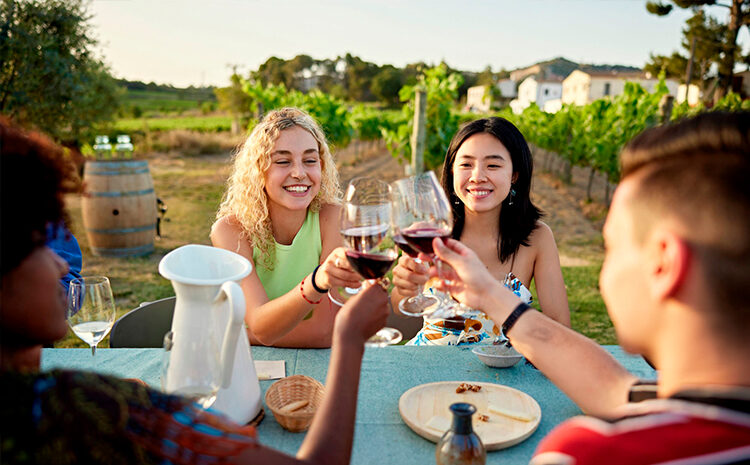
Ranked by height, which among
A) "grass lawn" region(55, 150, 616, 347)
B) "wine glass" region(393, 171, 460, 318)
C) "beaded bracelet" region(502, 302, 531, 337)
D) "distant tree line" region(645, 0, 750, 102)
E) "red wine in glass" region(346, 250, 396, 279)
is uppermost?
"distant tree line" region(645, 0, 750, 102)

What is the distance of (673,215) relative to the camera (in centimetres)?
87

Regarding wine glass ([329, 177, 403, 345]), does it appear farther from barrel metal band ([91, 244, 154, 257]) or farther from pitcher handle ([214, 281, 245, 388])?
barrel metal band ([91, 244, 154, 257])

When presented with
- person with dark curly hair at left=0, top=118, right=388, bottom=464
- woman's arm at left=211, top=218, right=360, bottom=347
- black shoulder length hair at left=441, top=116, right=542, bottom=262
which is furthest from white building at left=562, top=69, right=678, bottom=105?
person with dark curly hair at left=0, top=118, right=388, bottom=464

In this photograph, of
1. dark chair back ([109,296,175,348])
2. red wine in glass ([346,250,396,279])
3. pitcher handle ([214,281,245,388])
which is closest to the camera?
pitcher handle ([214,281,245,388])

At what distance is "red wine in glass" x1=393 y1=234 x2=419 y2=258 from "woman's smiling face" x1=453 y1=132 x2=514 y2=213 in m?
1.23

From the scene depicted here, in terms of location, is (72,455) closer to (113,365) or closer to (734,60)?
(113,365)

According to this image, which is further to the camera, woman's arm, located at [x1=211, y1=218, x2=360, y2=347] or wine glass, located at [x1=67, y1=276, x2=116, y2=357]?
woman's arm, located at [x1=211, y1=218, x2=360, y2=347]

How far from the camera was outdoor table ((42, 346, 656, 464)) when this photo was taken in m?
1.61

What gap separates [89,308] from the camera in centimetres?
191

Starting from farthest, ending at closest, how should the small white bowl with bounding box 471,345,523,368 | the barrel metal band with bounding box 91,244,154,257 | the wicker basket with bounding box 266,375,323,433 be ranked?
the barrel metal band with bounding box 91,244,154,257
the small white bowl with bounding box 471,345,523,368
the wicker basket with bounding box 266,375,323,433

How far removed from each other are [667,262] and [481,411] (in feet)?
3.46

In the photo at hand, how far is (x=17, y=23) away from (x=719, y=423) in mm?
12189

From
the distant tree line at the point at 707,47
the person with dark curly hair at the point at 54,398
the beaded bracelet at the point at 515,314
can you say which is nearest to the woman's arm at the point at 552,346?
the beaded bracelet at the point at 515,314

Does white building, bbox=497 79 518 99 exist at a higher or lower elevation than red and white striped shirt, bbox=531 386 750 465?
higher
